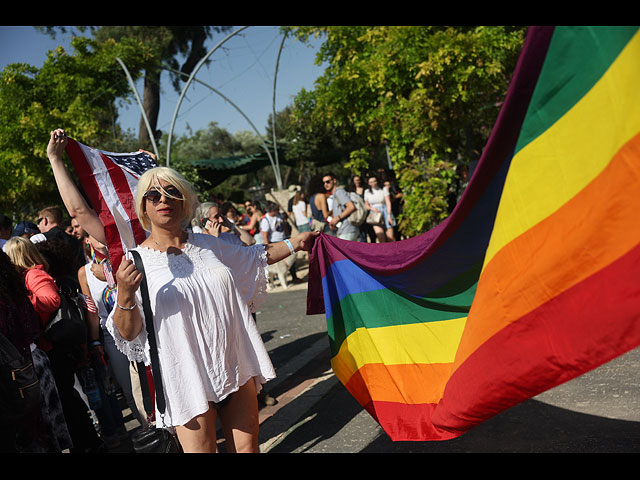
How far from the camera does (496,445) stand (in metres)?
3.96

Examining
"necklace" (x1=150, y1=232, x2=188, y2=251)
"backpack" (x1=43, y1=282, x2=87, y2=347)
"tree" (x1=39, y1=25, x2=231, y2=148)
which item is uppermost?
"tree" (x1=39, y1=25, x2=231, y2=148)

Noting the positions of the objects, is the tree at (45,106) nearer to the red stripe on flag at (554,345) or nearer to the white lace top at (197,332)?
the white lace top at (197,332)

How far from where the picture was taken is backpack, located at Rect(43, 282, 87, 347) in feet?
14.4

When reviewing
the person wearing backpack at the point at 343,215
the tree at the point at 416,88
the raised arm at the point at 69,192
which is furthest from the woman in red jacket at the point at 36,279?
the tree at the point at 416,88

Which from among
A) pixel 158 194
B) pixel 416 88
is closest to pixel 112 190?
pixel 158 194

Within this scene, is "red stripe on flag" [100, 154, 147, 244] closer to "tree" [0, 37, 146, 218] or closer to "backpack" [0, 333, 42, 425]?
"backpack" [0, 333, 42, 425]

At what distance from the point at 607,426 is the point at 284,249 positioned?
2.43 m

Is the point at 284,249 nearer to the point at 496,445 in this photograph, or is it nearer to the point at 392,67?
the point at 496,445

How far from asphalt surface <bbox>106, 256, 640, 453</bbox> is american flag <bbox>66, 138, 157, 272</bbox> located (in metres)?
2.00

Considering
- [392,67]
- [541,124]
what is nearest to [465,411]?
[541,124]

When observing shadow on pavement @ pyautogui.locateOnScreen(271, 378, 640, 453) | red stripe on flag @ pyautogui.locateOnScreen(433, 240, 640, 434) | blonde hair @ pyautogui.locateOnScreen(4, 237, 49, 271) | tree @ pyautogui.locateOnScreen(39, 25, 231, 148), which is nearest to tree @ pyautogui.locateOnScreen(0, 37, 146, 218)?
tree @ pyautogui.locateOnScreen(39, 25, 231, 148)
